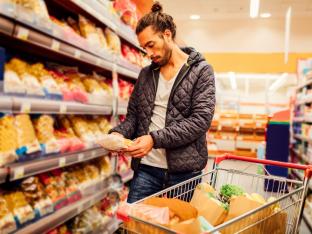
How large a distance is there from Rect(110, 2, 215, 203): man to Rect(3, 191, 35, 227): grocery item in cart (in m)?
0.65

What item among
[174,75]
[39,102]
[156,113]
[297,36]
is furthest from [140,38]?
[297,36]

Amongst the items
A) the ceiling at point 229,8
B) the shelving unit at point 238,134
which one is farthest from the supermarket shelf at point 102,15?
the shelving unit at point 238,134

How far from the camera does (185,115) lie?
181 centimetres

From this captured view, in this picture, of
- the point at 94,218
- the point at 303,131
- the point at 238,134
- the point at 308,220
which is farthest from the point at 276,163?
the point at 238,134

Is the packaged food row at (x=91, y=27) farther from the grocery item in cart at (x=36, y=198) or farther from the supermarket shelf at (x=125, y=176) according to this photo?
the supermarket shelf at (x=125, y=176)

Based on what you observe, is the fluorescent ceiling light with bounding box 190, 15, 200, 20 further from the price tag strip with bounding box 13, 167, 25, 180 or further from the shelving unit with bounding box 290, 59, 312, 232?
the price tag strip with bounding box 13, 167, 25, 180

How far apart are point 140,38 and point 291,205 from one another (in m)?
1.13

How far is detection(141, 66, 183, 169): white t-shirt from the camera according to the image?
6.12 feet

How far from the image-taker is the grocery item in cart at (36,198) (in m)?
2.17

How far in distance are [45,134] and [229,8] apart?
767 cm

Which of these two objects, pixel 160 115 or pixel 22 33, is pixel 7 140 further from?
pixel 160 115

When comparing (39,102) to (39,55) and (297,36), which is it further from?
(297,36)

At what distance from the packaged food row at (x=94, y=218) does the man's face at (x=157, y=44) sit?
154cm

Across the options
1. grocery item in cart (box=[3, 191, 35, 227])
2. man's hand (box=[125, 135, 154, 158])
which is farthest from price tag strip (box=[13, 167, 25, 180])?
man's hand (box=[125, 135, 154, 158])
